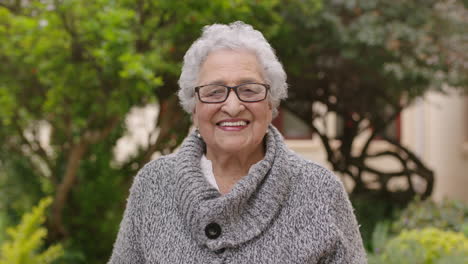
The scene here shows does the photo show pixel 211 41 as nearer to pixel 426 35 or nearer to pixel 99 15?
pixel 99 15

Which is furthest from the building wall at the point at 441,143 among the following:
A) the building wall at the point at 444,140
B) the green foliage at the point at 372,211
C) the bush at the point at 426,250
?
the bush at the point at 426,250

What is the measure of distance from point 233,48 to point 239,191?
0.53 metres

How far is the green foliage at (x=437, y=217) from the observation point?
19.6ft

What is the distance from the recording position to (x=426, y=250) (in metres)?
4.09

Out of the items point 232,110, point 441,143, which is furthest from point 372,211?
point 232,110

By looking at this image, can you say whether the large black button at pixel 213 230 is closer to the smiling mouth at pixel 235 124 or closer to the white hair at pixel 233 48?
the smiling mouth at pixel 235 124

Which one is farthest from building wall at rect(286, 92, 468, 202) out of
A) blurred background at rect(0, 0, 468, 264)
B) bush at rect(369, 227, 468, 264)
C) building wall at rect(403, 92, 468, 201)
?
bush at rect(369, 227, 468, 264)

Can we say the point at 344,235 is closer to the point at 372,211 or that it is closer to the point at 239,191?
the point at 239,191

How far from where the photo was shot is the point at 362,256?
2.07m

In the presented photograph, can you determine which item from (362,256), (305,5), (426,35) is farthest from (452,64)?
(362,256)

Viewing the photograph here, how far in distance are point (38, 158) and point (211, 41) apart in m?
5.27

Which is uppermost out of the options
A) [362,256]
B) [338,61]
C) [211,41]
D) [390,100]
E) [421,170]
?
[211,41]

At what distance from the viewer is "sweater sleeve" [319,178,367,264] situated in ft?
6.38

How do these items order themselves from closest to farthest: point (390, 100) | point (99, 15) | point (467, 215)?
point (99, 15) → point (467, 215) → point (390, 100)
